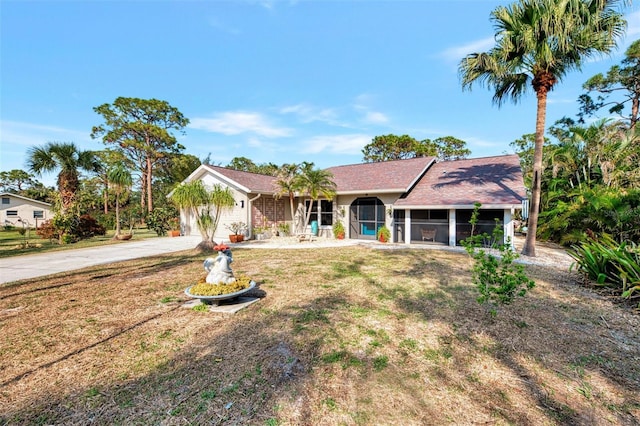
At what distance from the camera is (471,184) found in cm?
1295

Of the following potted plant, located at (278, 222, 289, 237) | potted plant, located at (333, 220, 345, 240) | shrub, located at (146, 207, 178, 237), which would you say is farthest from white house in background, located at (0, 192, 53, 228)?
potted plant, located at (333, 220, 345, 240)

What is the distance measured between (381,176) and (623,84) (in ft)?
63.4

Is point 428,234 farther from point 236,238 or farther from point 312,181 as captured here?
point 236,238

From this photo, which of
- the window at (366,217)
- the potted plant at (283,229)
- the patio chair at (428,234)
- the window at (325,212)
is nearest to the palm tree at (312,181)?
the window at (325,212)

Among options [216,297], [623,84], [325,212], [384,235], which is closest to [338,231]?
[325,212]

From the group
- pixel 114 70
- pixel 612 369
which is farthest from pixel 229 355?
pixel 114 70

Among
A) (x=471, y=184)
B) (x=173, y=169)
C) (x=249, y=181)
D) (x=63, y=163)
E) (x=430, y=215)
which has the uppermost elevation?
(x=173, y=169)

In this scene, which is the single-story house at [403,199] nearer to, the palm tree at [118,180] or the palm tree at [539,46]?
the palm tree at [539,46]

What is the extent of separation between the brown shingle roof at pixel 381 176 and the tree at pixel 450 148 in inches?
881

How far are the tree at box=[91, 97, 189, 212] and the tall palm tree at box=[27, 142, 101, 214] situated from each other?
12975 mm

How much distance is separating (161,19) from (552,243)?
19.4m

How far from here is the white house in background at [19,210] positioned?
30.2 metres

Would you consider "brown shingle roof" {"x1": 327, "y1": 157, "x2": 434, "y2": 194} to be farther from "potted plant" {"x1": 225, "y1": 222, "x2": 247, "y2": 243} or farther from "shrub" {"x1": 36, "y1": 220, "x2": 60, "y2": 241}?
"shrub" {"x1": 36, "y1": 220, "x2": 60, "y2": 241}

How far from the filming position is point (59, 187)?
573 inches
